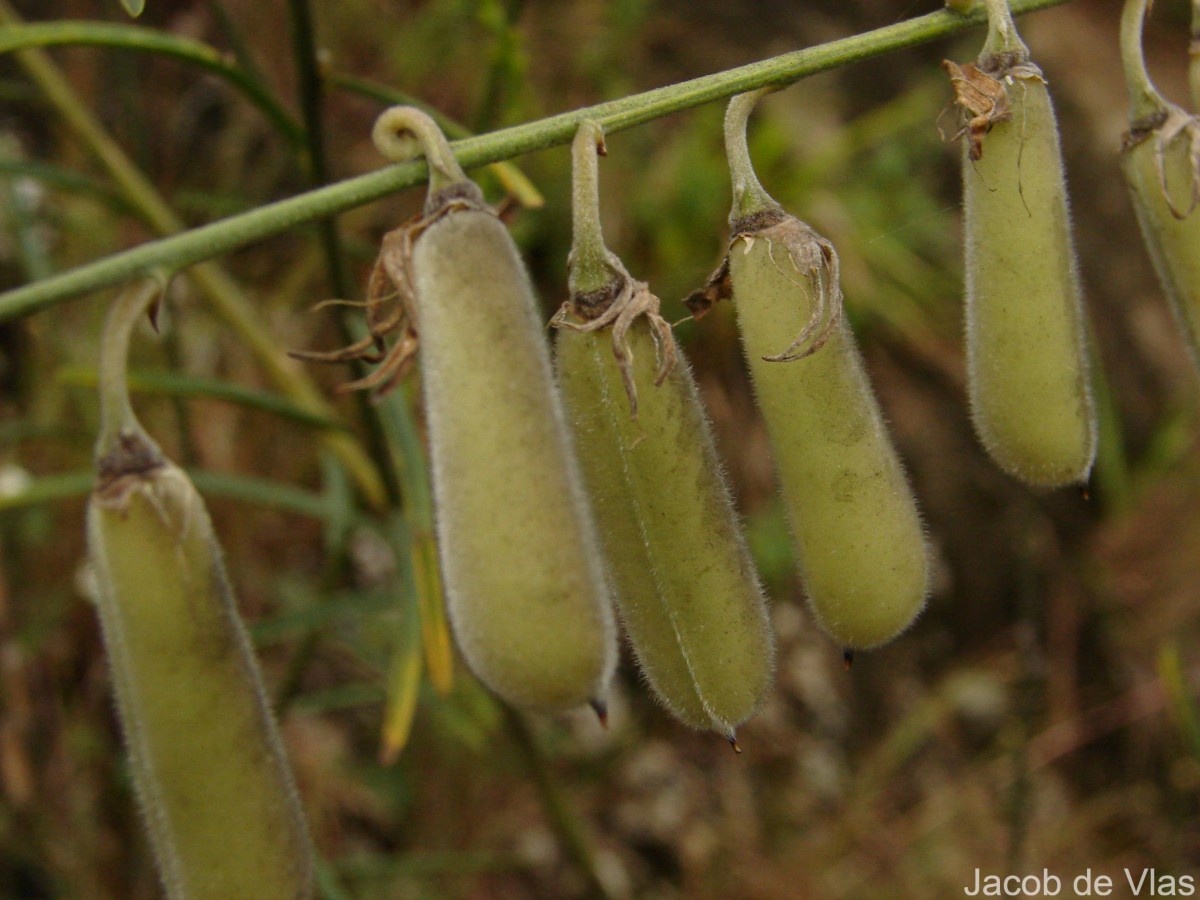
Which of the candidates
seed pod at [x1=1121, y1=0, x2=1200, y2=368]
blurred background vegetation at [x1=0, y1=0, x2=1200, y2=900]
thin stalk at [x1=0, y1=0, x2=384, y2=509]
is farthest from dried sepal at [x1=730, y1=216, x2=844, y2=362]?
blurred background vegetation at [x1=0, y1=0, x2=1200, y2=900]

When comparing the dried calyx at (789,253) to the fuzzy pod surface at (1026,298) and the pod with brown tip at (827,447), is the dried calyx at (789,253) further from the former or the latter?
the fuzzy pod surface at (1026,298)

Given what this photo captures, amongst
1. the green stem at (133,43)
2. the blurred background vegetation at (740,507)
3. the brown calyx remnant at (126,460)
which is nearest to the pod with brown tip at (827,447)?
the brown calyx remnant at (126,460)

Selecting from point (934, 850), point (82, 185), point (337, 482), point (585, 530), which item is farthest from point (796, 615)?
point (585, 530)

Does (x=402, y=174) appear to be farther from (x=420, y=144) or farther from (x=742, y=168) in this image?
(x=742, y=168)

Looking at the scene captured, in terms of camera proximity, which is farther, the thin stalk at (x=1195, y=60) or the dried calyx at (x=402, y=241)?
the thin stalk at (x=1195, y=60)

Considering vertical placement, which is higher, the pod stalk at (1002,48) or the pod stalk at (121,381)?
the pod stalk at (1002,48)

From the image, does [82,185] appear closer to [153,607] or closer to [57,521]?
[153,607]

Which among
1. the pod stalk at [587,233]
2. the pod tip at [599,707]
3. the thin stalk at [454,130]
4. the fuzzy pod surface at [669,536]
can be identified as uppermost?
the thin stalk at [454,130]
